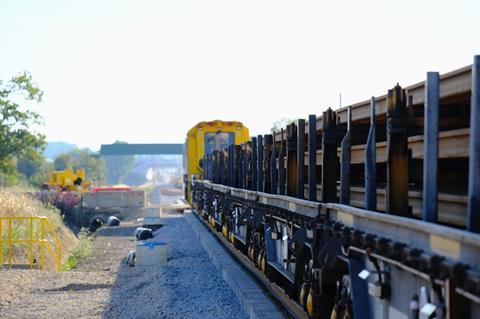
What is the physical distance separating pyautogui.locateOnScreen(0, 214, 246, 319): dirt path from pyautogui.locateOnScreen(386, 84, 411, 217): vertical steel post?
15.6 ft

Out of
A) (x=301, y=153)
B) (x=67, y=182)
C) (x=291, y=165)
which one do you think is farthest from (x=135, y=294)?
(x=67, y=182)

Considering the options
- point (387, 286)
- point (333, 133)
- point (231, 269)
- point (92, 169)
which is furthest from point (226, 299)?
point (92, 169)

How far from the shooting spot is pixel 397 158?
5.36 m

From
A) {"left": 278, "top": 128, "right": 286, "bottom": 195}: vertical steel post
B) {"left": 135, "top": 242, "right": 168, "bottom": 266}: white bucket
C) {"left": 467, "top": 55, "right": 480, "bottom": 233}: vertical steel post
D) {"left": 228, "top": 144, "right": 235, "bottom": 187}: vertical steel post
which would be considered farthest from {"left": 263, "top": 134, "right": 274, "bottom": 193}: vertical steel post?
{"left": 467, "top": 55, "right": 480, "bottom": 233}: vertical steel post

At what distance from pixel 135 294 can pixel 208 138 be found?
17.2 meters

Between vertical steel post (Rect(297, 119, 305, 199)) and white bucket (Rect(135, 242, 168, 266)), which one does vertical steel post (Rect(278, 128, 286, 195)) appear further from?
white bucket (Rect(135, 242, 168, 266))

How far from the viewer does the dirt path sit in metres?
10.6

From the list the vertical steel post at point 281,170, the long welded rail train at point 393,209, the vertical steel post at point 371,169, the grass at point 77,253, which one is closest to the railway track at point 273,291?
the long welded rail train at point 393,209

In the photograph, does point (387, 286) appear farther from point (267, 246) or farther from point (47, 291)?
point (47, 291)

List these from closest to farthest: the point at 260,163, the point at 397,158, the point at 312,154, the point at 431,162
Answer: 1. the point at 431,162
2. the point at 397,158
3. the point at 312,154
4. the point at 260,163

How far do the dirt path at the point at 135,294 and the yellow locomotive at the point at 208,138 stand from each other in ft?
35.3

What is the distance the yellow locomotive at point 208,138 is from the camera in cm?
2859

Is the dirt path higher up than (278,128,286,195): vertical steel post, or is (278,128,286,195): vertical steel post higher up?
(278,128,286,195): vertical steel post

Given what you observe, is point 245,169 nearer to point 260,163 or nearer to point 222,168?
point 260,163
